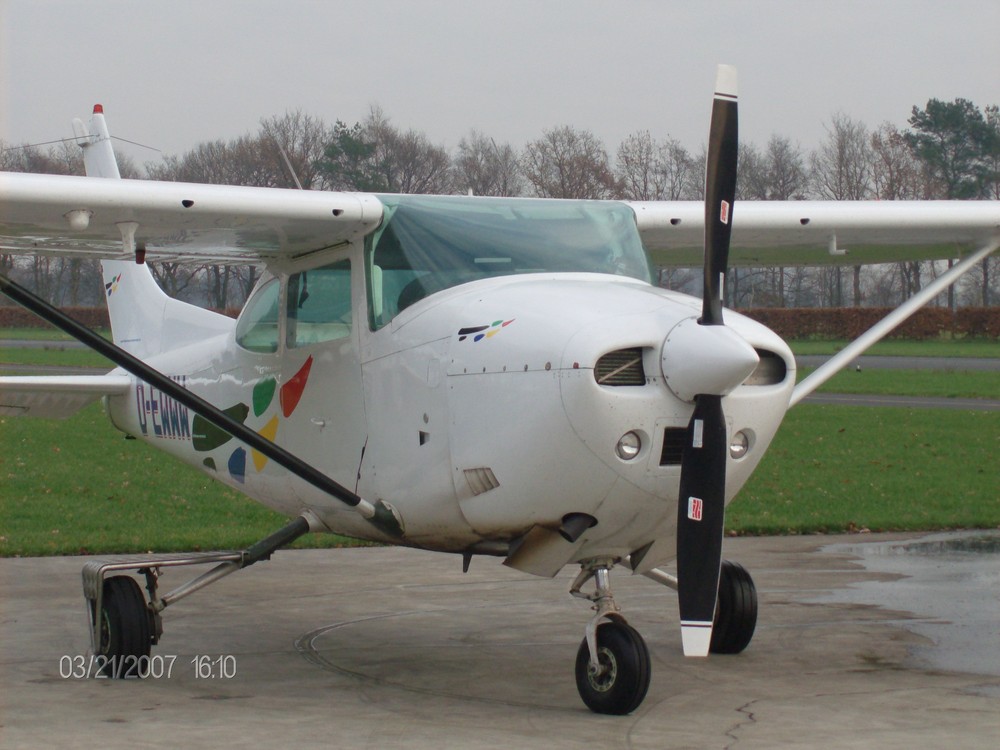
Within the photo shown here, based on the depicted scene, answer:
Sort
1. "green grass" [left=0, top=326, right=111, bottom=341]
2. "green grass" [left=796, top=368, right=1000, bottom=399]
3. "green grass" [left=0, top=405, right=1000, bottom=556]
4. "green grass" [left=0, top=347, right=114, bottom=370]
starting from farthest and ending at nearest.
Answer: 1. "green grass" [left=0, top=326, right=111, bottom=341]
2. "green grass" [left=0, top=347, right=114, bottom=370]
3. "green grass" [left=796, top=368, right=1000, bottom=399]
4. "green grass" [left=0, top=405, right=1000, bottom=556]

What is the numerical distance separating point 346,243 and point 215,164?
179ft

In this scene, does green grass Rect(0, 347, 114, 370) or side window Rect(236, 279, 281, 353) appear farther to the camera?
green grass Rect(0, 347, 114, 370)

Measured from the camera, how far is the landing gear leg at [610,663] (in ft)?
19.6

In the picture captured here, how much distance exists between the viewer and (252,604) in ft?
30.7

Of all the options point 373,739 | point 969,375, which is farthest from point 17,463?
point 969,375

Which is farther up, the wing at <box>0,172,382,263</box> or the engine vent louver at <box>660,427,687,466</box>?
the wing at <box>0,172,382,263</box>

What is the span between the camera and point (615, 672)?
238 inches

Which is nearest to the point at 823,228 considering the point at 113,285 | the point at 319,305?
the point at 319,305

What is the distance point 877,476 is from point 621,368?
1154 cm

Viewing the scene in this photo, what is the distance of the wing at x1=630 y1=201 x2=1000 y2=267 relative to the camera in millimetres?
8227

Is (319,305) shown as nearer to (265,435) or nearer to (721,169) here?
(265,435)

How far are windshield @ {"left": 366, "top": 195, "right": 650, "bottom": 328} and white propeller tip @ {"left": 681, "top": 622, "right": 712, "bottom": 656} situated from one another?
1.95 metres

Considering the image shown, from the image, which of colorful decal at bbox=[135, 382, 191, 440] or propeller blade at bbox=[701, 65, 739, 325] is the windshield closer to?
propeller blade at bbox=[701, 65, 739, 325]

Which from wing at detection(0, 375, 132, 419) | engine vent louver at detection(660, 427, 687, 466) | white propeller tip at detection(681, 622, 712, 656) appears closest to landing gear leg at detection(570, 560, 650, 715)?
white propeller tip at detection(681, 622, 712, 656)
